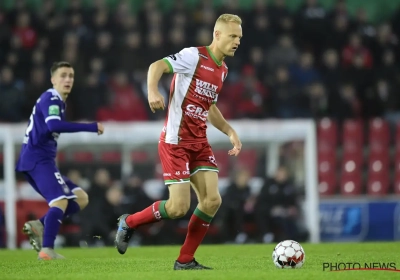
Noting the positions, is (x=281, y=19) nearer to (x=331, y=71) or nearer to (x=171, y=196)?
(x=331, y=71)

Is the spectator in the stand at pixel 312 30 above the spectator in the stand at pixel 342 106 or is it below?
above

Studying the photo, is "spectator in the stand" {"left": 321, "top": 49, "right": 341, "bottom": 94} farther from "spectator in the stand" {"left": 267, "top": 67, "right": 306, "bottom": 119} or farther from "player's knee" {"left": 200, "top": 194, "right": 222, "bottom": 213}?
"player's knee" {"left": 200, "top": 194, "right": 222, "bottom": 213}

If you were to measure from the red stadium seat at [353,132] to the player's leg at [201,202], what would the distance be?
8.95 metres

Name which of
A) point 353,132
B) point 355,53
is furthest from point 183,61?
point 355,53

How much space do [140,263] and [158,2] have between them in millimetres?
11705

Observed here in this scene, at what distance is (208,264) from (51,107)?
242cm

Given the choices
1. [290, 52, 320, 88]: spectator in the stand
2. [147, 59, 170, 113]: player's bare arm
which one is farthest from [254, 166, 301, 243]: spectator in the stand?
[147, 59, 170, 113]: player's bare arm

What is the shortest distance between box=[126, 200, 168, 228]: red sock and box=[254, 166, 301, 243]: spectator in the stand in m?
7.18

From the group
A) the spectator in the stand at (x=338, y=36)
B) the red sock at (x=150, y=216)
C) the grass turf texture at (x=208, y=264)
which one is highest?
the spectator in the stand at (x=338, y=36)

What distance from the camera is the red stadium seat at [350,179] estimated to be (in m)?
15.6

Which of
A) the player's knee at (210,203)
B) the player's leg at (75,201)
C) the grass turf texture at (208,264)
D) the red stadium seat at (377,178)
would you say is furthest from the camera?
the red stadium seat at (377,178)

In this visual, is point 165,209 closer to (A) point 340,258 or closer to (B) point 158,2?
(A) point 340,258

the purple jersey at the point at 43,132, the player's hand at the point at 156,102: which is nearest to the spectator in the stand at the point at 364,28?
the purple jersey at the point at 43,132

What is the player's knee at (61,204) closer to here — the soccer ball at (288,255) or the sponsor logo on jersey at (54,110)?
the sponsor logo on jersey at (54,110)
